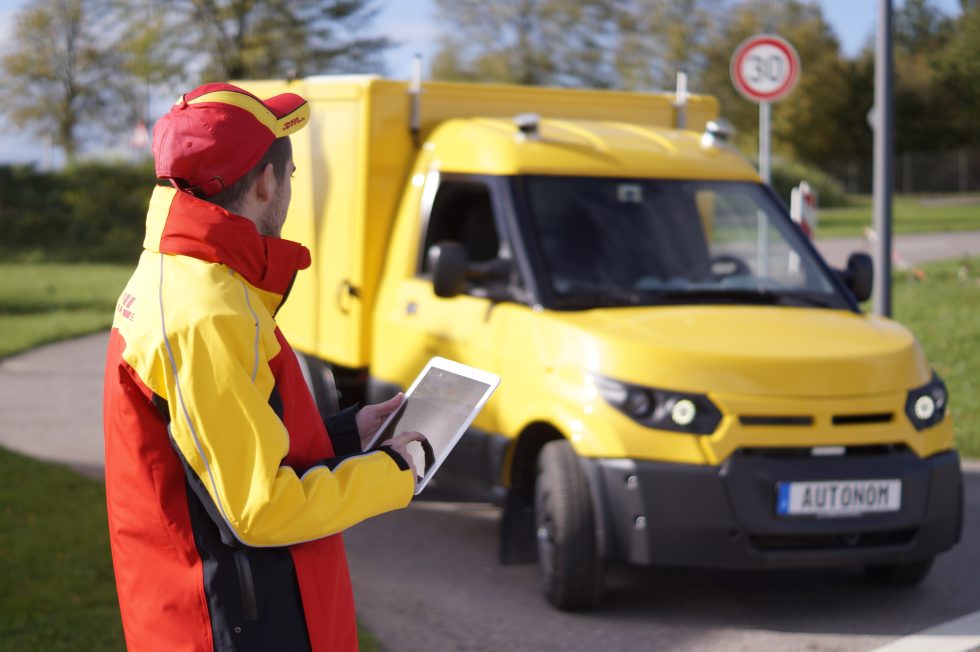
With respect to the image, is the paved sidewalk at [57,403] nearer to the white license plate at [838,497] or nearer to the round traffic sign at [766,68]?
the white license plate at [838,497]

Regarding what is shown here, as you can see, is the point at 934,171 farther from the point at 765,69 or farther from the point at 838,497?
the point at 838,497

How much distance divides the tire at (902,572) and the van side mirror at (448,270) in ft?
7.11

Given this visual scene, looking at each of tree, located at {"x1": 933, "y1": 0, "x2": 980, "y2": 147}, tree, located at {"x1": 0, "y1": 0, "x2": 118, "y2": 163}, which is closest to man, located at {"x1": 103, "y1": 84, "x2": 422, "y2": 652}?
tree, located at {"x1": 0, "y1": 0, "x2": 118, "y2": 163}

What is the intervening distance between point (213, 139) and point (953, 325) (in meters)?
11.8

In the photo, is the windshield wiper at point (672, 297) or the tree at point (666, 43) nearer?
the windshield wiper at point (672, 297)

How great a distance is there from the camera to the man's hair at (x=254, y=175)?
97.8 inches

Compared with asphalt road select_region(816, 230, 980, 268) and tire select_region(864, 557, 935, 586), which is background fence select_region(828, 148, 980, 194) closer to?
asphalt road select_region(816, 230, 980, 268)

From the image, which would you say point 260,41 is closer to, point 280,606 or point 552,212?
point 552,212

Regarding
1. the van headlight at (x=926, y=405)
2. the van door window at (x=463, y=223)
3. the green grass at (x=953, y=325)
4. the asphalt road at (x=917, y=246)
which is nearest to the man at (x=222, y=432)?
the van headlight at (x=926, y=405)

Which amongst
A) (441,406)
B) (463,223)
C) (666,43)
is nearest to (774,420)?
(463,223)

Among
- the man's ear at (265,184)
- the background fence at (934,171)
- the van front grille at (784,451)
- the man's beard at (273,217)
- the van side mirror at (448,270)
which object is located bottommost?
the background fence at (934,171)

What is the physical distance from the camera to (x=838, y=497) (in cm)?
534

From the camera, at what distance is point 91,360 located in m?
14.1

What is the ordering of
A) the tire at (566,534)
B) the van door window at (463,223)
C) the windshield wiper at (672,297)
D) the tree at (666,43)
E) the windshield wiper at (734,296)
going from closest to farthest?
the tire at (566,534), the windshield wiper at (672,297), the windshield wiper at (734,296), the van door window at (463,223), the tree at (666,43)
